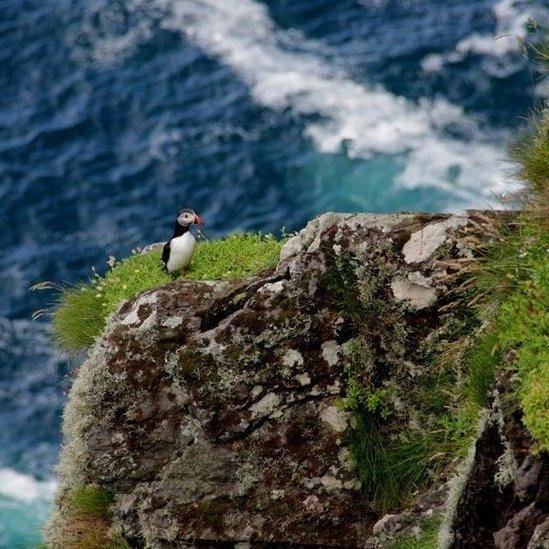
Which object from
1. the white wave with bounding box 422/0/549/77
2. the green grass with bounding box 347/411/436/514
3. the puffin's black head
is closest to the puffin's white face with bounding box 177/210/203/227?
the puffin's black head

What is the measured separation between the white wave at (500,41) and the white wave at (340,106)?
143cm

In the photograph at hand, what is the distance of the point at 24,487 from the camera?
1647 centimetres

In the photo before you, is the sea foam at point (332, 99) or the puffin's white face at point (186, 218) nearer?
the puffin's white face at point (186, 218)

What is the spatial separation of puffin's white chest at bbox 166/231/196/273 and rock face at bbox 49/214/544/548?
7.67 feet

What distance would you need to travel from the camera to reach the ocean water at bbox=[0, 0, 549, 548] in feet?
63.9

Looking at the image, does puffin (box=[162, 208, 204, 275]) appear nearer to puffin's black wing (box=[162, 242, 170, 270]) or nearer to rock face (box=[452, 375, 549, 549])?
puffin's black wing (box=[162, 242, 170, 270])

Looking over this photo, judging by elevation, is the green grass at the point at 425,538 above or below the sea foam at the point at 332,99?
above

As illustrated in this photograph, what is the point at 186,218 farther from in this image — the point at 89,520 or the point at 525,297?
the point at 525,297

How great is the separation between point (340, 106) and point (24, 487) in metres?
10.7

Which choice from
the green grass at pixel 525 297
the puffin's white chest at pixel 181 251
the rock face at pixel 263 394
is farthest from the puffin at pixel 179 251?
the green grass at pixel 525 297

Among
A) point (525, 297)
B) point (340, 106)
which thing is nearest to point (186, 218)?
point (525, 297)

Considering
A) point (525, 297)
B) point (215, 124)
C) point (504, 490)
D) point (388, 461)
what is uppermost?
point (525, 297)

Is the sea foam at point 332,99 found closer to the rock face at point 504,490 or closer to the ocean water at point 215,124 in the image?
the ocean water at point 215,124

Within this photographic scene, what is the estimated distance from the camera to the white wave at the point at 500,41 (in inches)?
869
